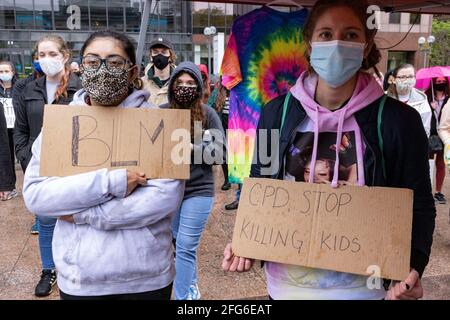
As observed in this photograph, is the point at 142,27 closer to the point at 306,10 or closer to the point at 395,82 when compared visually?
the point at 306,10

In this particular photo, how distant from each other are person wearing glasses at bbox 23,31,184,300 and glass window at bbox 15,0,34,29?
27093 mm

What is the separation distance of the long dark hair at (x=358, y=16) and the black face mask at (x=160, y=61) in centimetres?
257

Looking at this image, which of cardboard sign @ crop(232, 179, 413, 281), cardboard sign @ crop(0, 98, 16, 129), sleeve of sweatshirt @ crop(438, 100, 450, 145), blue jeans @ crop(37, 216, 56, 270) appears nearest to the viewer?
cardboard sign @ crop(232, 179, 413, 281)

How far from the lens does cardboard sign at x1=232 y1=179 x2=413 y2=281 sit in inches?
59.5

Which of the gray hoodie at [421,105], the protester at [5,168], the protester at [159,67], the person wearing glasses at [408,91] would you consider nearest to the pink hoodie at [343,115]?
the protester at [159,67]

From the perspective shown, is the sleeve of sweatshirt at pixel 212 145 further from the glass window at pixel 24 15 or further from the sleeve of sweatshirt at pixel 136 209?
the glass window at pixel 24 15

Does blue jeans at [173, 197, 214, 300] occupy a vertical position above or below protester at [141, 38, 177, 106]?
below

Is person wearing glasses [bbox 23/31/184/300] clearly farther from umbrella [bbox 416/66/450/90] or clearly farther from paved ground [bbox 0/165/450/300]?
umbrella [bbox 416/66/450/90]

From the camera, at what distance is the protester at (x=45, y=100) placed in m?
3.31

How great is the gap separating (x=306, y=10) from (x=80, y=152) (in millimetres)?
1822

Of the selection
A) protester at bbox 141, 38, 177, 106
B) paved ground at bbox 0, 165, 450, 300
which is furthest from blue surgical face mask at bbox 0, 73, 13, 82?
protester at bbox 141, 38, 177, 106

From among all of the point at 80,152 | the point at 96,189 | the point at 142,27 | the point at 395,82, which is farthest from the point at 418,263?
the point at 395,82

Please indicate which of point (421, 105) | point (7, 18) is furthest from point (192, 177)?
point (7, 18)

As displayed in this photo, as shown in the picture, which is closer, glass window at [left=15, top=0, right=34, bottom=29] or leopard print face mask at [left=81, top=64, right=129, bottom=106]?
leopard print face mask at [left=81, top=64, right=129, bottom=106]
